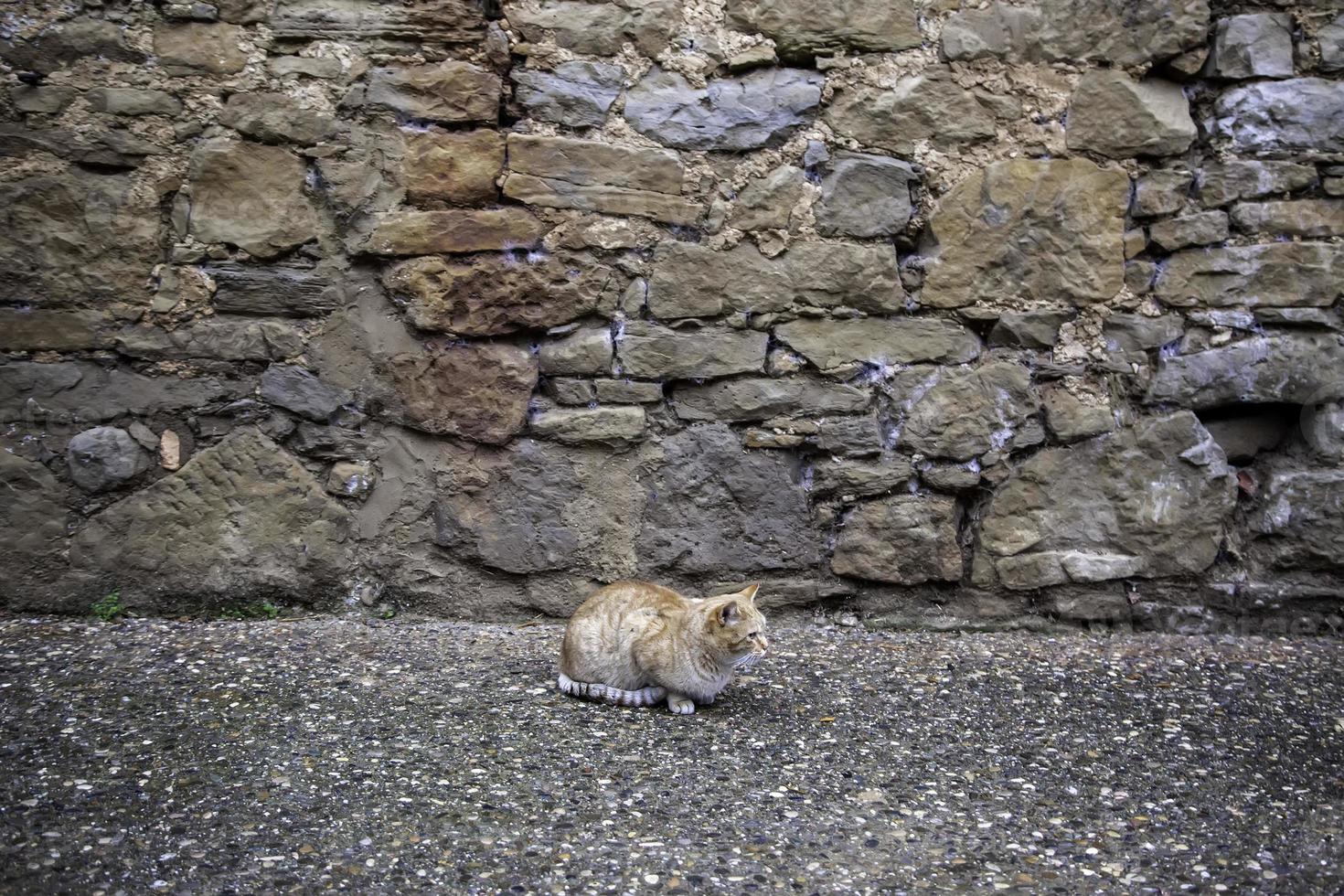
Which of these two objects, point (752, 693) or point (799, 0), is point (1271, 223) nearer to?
point (799, 0)

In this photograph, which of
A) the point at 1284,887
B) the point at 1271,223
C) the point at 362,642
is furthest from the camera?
the point at 1271,223

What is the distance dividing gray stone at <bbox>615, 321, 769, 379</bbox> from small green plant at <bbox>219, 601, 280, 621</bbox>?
1.49m

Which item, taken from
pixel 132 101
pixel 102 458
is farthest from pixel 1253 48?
pixel 102 458

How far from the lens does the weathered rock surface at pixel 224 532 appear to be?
3.95 metres

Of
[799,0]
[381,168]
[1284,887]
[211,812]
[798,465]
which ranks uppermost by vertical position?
[799,0]

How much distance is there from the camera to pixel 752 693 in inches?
138

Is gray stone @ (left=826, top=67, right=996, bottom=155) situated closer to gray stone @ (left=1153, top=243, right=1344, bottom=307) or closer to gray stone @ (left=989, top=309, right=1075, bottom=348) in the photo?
gray stone @ (left=989, top=309, right=1075, bottom=348)

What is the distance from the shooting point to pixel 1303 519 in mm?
4102

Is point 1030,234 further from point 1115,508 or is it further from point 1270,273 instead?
point 1115,508

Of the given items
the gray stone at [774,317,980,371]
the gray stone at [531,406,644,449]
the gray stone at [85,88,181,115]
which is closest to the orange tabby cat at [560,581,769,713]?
the gray stone at [531,406,644,449]

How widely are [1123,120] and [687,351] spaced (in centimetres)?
174

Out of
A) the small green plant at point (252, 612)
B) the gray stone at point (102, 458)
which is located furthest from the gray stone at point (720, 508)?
the gray stone at point (102, 458)

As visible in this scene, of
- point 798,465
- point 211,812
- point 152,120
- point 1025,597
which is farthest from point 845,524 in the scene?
point 152,120

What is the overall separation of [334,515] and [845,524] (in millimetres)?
1814
